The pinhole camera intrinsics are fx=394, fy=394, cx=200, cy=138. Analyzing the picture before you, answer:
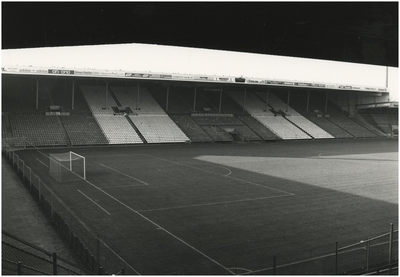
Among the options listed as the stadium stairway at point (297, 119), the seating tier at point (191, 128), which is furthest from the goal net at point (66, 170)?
the stadium stairway at point (297, 119)

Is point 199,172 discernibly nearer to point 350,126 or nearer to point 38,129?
point 38,129

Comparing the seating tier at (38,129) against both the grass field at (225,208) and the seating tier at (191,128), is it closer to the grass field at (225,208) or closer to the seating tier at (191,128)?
the grass field at (225,208)

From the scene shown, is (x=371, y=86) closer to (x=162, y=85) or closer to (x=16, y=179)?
(x=162, y=85)

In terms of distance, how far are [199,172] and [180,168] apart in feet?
7.57

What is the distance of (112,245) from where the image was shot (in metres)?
13.1

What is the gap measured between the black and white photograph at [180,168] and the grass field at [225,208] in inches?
3.5

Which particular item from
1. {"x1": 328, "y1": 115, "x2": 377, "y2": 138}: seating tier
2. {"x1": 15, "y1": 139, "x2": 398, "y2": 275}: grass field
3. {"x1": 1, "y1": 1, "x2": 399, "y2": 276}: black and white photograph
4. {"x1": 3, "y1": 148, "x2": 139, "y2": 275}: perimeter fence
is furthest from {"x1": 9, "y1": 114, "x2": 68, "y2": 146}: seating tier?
{"x1": 328, "y1": 115, "x2": 377, "y2": 138}: seating tier

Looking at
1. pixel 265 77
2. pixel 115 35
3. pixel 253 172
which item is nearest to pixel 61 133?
pixel 253 172

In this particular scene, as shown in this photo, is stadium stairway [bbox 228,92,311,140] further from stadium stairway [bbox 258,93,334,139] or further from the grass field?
the grass field

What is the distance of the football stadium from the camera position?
1205 centimetres

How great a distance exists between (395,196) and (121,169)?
18.5m

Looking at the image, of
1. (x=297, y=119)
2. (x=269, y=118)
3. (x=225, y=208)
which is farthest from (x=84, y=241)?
(x=297, y=119)

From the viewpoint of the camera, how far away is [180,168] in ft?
100

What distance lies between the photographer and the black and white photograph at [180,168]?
244 inches
